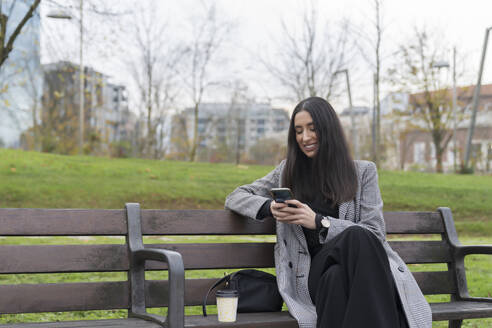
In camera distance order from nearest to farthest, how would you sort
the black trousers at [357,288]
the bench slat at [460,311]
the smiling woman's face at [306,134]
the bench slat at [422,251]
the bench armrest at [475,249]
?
the black trousers at [357,288], the bench slat at [460,311], the smiling woman's face at [306,134], the bench armrest at [475,249], the bench slat at [422,251]

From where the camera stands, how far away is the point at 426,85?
26531mm

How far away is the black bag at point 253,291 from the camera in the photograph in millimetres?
3338

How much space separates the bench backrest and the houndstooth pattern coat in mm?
176

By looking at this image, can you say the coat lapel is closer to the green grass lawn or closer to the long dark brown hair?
the long dark brown hair

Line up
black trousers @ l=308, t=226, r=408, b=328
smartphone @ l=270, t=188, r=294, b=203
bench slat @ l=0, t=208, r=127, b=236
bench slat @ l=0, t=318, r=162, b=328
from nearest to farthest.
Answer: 1. black trousers @ l=308, t=226, r=408, b=328
2. bench slat @ l=0, t=318, r=162, b=328
3. bench slat @ l=0, t=208, r=127, b=236
4. smartphone @ l=270, t=188, r=294, b=203

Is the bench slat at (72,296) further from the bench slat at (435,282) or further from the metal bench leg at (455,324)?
the metal bench leg at (455,324)

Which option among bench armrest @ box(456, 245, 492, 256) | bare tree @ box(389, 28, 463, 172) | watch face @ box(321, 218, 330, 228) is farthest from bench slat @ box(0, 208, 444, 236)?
bare tree @ box(389, 28, 463, 172)

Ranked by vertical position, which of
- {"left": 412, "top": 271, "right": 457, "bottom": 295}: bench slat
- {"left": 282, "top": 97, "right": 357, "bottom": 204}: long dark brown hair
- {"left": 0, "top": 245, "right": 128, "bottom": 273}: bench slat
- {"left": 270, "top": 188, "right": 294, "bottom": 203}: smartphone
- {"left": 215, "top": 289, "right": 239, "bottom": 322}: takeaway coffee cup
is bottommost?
{"left": 412, "top": 271, "right": 457, "bottom": 295}: bench slat

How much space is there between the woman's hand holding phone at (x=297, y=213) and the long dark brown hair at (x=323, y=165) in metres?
0.31

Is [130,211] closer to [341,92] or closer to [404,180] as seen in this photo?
[404,180]

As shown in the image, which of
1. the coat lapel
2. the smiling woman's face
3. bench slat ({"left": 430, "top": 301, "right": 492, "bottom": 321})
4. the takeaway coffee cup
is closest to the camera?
the takeaway coffee cup

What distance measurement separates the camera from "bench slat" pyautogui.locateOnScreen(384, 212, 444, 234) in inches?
158

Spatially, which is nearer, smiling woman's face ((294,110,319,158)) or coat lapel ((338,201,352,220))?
coat lapel ((338,201,352,220))

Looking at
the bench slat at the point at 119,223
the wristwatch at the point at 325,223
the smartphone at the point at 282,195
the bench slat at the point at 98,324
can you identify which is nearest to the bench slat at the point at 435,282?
the bench slat at the point at 119,223
